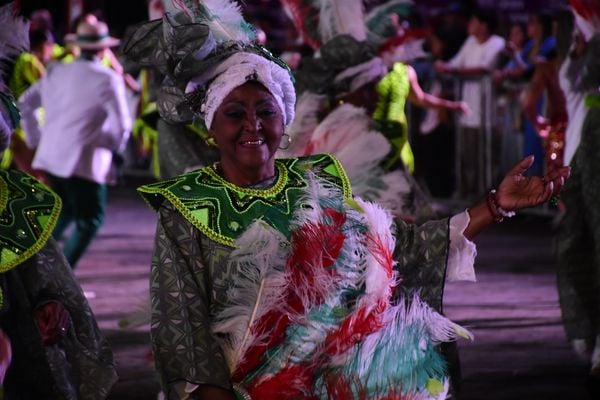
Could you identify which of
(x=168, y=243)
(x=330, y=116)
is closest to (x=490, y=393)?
(x=330, y=116)

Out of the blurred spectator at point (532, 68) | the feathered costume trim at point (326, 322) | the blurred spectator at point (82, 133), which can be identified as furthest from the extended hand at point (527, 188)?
the blurred spectator at point (532, 68)

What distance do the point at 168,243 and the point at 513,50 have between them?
10.5 meters

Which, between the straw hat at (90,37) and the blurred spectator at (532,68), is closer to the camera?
the straw hat at (90,37)

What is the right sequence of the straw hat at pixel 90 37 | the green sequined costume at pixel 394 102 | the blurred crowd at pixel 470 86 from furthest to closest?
the blurred crowd at pixel 470 86 < the straw hat at pixel 90 37 < the green sequined costume at pixel 394 102

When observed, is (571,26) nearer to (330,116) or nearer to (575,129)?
(575,129)

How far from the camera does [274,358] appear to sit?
3.69 m

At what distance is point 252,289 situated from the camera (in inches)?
146

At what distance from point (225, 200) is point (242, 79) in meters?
0.36

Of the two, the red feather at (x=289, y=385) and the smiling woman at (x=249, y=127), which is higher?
the smiling woman at (x=249, y=127)

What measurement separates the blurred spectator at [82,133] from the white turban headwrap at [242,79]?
6074 millimetres

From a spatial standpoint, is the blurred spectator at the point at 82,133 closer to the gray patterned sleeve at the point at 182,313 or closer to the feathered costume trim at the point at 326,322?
the gray patterned sleeve at the point at 182,313

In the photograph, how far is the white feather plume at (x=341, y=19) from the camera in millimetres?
7223

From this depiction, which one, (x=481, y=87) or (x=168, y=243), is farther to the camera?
(x=481, y=87)

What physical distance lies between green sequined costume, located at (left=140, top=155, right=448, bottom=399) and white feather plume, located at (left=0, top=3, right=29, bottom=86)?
1.28 m
